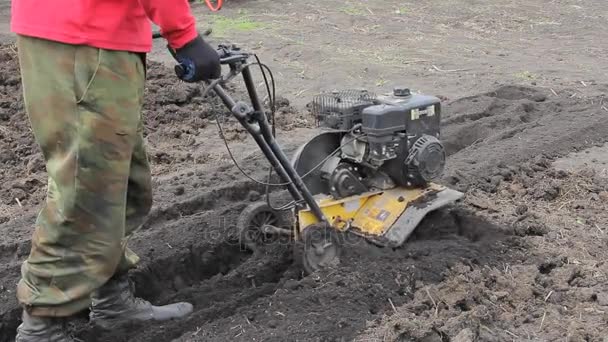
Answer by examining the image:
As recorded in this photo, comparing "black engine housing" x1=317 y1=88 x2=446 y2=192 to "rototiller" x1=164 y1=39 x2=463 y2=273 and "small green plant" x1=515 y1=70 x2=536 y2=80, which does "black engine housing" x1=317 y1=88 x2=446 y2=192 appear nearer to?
"rototiller" x1=164 y1=39 x2=463 y2=273

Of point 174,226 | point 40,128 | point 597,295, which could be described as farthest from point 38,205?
point 597,295

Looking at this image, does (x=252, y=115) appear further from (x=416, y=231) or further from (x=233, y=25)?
(x=233, y=25)

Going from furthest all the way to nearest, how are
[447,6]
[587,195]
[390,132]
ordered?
[447,6]
[587,195]
[390,132]

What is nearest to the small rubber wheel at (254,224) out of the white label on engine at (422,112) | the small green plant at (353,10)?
Answer: the white label on engine at (422,112)

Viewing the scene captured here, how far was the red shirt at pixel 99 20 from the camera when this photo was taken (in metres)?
3.21

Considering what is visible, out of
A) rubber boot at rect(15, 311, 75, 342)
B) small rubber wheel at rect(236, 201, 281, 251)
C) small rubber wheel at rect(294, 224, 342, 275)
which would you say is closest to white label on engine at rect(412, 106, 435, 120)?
small rubber wheel at rect(294, 224, 342, 275)

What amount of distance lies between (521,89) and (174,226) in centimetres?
467

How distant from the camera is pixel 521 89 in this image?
27.7 feet

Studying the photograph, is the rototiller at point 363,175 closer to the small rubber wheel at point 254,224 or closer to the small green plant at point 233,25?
the small rubber wheel at point 254,224

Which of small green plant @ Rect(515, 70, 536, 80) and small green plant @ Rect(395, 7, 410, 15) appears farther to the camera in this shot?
small green plant @ Rect(395, 7, 410, 15)

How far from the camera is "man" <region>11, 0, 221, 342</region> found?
3.25m

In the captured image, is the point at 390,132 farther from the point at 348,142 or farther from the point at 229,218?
the point at 229,218

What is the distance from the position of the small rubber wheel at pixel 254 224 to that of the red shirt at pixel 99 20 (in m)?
1.56

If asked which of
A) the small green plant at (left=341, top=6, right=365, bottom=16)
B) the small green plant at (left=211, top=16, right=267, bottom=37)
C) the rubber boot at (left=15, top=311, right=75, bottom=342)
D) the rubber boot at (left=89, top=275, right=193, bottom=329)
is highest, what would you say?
the rubber boot at (left=15, top=311, right=75, bottom=342)
